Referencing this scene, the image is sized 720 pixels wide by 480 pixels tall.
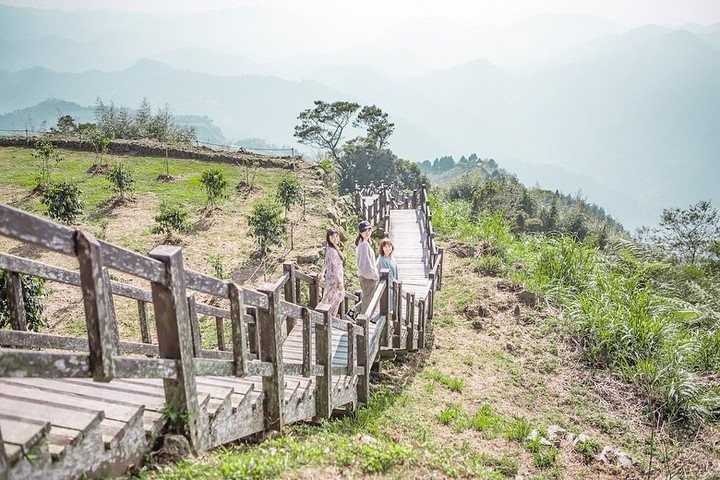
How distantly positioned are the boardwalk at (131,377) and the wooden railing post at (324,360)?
1 centimetres

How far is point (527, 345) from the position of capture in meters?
9.84

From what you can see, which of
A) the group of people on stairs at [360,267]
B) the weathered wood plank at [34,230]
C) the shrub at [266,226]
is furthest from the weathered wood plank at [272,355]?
the shrub at [266,226]

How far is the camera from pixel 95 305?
7.99 feet

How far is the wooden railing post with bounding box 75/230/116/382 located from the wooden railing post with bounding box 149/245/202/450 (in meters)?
0.43

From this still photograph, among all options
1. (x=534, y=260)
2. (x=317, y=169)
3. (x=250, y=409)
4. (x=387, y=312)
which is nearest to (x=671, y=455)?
(x=387, y=312)

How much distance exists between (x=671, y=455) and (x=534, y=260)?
7.56 meters

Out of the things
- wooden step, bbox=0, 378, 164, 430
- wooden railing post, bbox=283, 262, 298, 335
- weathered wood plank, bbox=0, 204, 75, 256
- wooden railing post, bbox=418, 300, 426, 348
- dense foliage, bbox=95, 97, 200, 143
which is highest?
dense foliage, bbox=95, 97, 200, 143

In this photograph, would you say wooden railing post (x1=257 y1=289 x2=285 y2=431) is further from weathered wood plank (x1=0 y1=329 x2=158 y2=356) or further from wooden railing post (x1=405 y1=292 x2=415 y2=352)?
wooden railing post (x1=405 y1=292 x2=415 y2=352)

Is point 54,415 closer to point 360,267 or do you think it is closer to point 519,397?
point 360,267

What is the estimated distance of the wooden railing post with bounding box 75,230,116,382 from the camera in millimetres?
2365

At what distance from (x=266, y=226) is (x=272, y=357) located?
9.01 metres

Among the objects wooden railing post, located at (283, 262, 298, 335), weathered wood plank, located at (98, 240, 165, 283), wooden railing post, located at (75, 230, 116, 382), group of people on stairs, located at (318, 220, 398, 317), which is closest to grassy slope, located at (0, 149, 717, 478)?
wooden railing post, located at (75, 230, 116, 382)

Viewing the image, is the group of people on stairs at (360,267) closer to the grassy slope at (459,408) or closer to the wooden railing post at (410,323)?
the wooden railing post at (410,323)

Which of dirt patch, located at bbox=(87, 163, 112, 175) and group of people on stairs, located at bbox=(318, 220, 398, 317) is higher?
dirt patch, located at bbox=(87, 163, 112, 175)
